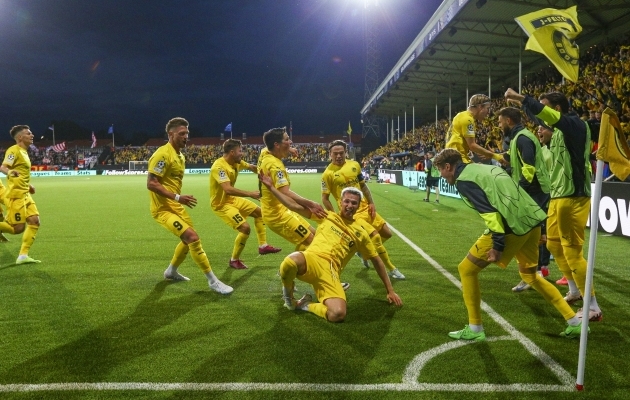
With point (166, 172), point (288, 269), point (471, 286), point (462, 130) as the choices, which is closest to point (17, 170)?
point (166, 172)

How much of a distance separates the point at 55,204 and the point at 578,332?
68.8ft

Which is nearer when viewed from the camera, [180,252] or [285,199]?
[285,199]

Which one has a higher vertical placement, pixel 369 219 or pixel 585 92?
pixel 585 92

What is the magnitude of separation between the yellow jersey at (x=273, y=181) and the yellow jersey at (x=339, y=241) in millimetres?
846

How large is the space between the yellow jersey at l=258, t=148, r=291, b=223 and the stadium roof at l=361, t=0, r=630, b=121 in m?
15.1

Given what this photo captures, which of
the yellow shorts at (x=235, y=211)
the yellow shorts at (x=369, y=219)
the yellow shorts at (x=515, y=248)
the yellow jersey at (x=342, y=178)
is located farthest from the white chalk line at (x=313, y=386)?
the yellow shorts at (x=235, y=211)

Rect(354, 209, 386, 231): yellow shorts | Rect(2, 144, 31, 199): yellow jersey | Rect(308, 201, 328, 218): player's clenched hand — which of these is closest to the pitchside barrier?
Rect(354, 209, 386, 231): yellow shorts

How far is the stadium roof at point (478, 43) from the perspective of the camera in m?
19.9

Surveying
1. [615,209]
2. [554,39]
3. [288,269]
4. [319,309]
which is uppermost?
[554,39]

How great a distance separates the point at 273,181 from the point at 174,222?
1505 mm

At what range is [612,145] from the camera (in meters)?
3.52

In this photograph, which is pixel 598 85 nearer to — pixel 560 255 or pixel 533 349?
pixel 560 255

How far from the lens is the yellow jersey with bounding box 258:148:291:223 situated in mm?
6000

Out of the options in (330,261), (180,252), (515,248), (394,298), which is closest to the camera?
(515,248)
